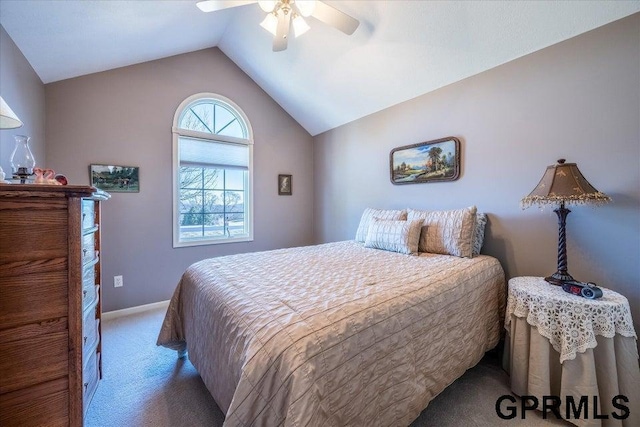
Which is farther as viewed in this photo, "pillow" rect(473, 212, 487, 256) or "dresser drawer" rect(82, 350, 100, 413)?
"pillow" rect(473, 212, 487, 256)

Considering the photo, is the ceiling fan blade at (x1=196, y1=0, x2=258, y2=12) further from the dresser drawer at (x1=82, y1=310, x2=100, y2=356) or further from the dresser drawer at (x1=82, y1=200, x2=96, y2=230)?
the dresser drawer at (x1=82, y1=310, x2=100, y2=356)

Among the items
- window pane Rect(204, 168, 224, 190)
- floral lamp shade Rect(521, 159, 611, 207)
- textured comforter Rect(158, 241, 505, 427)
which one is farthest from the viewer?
window pane Rect(204, 168, 224, 190)

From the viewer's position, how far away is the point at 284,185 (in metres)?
4.09

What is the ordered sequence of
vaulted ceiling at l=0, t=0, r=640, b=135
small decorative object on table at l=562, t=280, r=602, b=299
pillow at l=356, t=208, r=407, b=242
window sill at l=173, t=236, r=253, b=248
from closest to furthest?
1. small decorative object on table at l=562, t=280, r=602, b=299
2. vaulted ceiling at l=0, t=0, r=640, b=135
3. pillow at l=356, t=208, r=407, b=242
4. window sill at l=173, t=236, r=253, b=248

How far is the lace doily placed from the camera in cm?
136

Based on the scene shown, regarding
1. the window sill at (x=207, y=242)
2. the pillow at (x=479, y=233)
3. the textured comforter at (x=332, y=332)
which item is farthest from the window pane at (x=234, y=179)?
the pillow at (x=479, y=233)

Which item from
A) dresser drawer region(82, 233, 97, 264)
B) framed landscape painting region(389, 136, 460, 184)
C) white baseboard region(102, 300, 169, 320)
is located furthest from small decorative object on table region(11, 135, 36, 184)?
framed landscape painting region(389, 136, 460, 184)

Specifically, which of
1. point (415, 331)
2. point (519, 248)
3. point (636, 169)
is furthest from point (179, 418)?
point (636, 169)

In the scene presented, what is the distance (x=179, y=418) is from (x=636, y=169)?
127 inches

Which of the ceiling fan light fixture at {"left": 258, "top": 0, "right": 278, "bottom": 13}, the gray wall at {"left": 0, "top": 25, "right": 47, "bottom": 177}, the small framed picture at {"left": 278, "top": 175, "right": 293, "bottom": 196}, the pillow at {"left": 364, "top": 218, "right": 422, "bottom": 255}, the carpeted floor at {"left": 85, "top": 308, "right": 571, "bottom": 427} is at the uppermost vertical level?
the ceiling fan light fixture at {"left": 258, "top": 0, "right": 278, "bottom": 13}

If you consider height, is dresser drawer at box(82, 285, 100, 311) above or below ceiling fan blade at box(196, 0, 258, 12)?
below

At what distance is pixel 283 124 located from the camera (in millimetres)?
4062

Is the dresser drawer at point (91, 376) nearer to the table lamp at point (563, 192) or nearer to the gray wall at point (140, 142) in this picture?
the gray wall at point (140, 142)

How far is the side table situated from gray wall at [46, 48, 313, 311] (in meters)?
3.27
